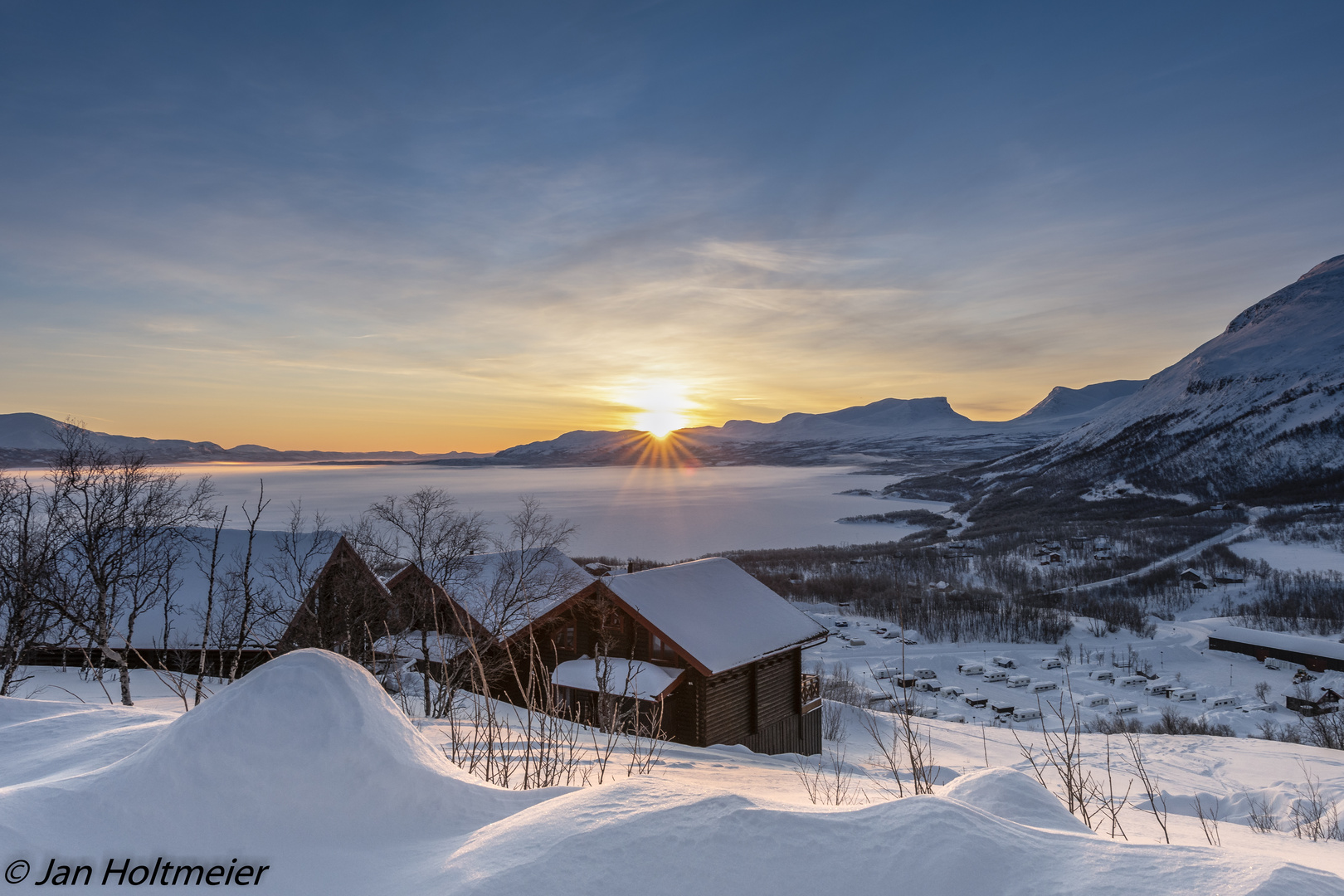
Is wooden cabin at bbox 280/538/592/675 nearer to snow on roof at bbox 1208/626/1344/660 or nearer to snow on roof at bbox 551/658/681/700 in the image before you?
snow on roof at bbox 551/658/681/700

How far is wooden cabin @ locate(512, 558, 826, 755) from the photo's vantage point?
2033cm

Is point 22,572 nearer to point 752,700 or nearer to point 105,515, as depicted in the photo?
point 105,515

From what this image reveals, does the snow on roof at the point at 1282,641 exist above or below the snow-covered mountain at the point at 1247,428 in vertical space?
below

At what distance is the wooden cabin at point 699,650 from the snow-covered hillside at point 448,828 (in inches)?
612

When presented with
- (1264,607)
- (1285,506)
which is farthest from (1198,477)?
(1264,607)

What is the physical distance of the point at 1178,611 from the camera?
69.0 m

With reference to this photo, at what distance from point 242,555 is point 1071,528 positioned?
117m

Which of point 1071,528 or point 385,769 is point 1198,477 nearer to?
point 1071,528

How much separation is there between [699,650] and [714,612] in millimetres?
2211

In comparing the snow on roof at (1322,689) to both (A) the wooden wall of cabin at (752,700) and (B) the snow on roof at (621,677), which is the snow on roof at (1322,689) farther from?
(B) the snow on roof at (621,677)

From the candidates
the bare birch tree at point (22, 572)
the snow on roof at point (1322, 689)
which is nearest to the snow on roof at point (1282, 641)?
the snow on roof at point (1322, 689)

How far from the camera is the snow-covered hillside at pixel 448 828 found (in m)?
2.57

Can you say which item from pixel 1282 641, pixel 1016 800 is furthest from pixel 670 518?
pixel 1016 800

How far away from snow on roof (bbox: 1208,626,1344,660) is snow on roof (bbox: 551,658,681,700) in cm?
5684
